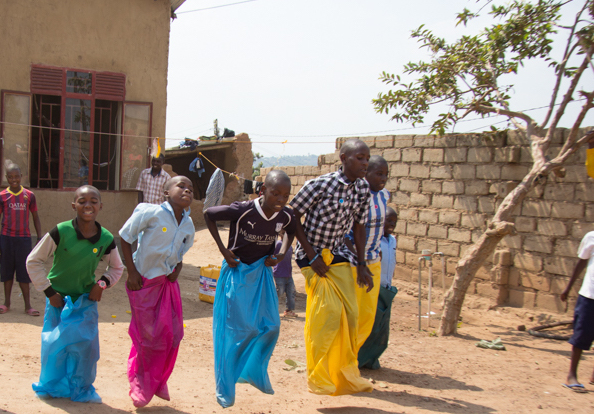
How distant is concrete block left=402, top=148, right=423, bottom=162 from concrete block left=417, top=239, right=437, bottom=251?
1399 millimetres

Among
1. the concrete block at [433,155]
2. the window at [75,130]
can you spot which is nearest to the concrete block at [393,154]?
the concrete block at [433,155]

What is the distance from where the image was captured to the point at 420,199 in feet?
30.6

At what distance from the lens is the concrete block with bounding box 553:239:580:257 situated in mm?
7215

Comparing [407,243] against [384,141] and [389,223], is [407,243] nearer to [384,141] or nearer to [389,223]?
[384,141]

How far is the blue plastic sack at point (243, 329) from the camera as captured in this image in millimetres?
3695

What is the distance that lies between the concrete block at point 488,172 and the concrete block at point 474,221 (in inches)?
23.6

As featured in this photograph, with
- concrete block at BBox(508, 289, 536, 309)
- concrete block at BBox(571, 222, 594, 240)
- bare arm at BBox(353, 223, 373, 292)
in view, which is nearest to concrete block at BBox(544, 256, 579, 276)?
concrete block at BBox(571, 222, 594, 240)

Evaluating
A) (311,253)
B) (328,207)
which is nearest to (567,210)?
(328,207)

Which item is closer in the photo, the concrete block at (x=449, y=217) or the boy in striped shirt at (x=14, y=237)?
the boy in striped shirt at (x=14, y=237)

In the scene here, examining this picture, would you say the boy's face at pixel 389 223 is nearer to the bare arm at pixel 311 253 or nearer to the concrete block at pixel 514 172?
the bare arm at pixel 311 253

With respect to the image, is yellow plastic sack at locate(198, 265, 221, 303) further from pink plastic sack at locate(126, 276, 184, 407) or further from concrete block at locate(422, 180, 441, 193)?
pink plastic sack at locate(126, 276, 184, 407)

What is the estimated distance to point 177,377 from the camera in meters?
4.70

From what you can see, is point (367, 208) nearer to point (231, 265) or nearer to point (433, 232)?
point (231, 265)

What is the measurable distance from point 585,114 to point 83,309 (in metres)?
5.99
